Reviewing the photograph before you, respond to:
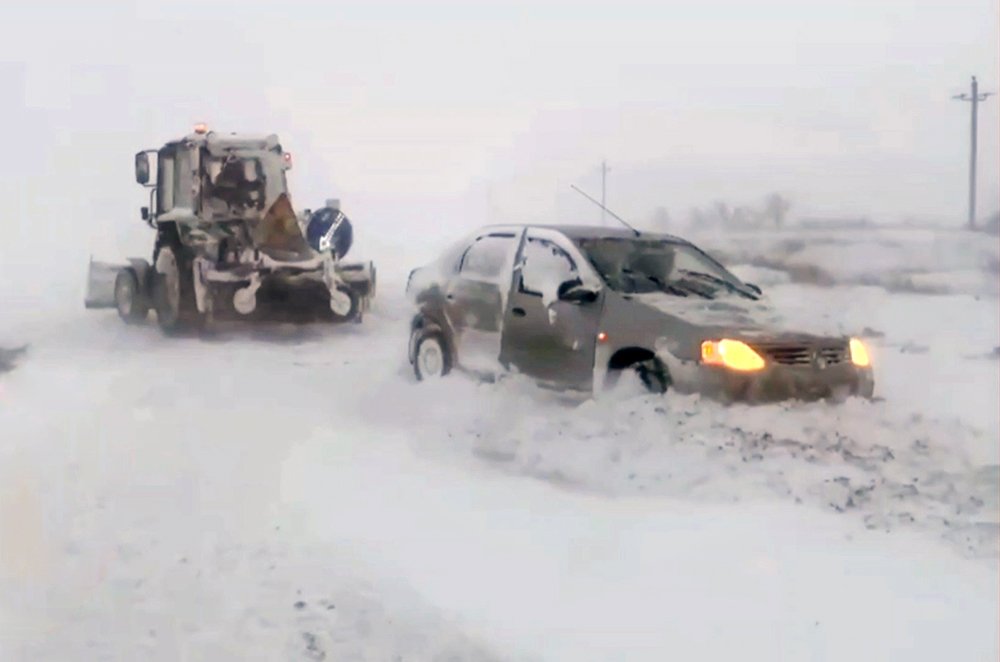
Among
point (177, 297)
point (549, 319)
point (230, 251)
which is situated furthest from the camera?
point (230, 251)

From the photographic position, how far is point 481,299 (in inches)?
Result: 231

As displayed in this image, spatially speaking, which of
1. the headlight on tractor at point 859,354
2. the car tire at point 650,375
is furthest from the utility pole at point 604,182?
the headlight on tractor at point 859,354

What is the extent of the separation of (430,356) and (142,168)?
67.4 inches

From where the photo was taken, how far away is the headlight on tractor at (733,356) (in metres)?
4.84

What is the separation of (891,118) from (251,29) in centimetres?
296

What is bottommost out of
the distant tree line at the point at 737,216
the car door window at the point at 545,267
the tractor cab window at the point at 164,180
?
the car door window at the point at 545,267

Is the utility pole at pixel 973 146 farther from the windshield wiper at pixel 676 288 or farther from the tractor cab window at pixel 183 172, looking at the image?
the tractor cab window at pixel 183 172

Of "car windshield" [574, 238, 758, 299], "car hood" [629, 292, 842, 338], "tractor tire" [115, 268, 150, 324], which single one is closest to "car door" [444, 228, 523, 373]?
"car windshield" [574, 238, 758, 299]

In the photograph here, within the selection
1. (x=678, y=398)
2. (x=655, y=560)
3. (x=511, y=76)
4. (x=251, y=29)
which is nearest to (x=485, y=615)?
(x=655, y=560)

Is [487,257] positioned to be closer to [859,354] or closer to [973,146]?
[859,354]

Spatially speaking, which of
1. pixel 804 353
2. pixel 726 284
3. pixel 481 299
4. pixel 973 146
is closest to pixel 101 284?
pixel 481 299

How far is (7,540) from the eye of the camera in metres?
3.99

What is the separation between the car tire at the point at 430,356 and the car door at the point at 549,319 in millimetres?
350

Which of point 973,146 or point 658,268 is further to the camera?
point 658,268
